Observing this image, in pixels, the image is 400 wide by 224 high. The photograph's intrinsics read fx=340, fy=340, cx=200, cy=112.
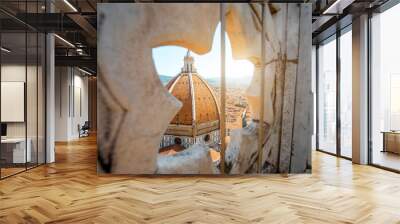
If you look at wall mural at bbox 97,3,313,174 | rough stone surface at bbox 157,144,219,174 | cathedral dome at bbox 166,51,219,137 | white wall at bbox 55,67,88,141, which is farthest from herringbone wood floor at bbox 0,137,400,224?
white wall at bbox 55,67,88,141

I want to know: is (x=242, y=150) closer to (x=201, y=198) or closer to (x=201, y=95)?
(x=201, y=95)

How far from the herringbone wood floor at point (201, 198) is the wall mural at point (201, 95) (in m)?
0.39

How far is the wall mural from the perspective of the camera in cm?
589

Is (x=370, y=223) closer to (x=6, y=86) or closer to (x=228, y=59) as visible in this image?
(x=228, y=59)

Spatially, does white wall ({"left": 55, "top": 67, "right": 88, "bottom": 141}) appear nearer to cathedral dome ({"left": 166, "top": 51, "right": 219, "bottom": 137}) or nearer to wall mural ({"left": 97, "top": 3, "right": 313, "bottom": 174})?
wall mural ({"left": 97, "top": 3, "right": 313, "bottom": 174})

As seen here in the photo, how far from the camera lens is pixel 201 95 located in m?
5.94

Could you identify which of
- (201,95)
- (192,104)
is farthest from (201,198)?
(201,95)

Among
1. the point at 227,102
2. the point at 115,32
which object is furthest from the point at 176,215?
the point at 115,32

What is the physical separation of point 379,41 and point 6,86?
7338 mm

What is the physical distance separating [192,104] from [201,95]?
22 centimetres

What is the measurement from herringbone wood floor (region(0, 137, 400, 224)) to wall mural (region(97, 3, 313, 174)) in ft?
1.29

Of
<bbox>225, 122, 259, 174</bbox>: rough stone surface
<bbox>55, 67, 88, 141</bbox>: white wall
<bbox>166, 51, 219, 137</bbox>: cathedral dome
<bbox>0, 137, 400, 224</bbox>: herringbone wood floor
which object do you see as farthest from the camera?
<bbox>55, 67, 88, 141</bbox>: white wall

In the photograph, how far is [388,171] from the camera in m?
6.52

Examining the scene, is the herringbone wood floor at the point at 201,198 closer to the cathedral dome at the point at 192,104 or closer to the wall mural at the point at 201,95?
the wall mural at the point at 201,95
